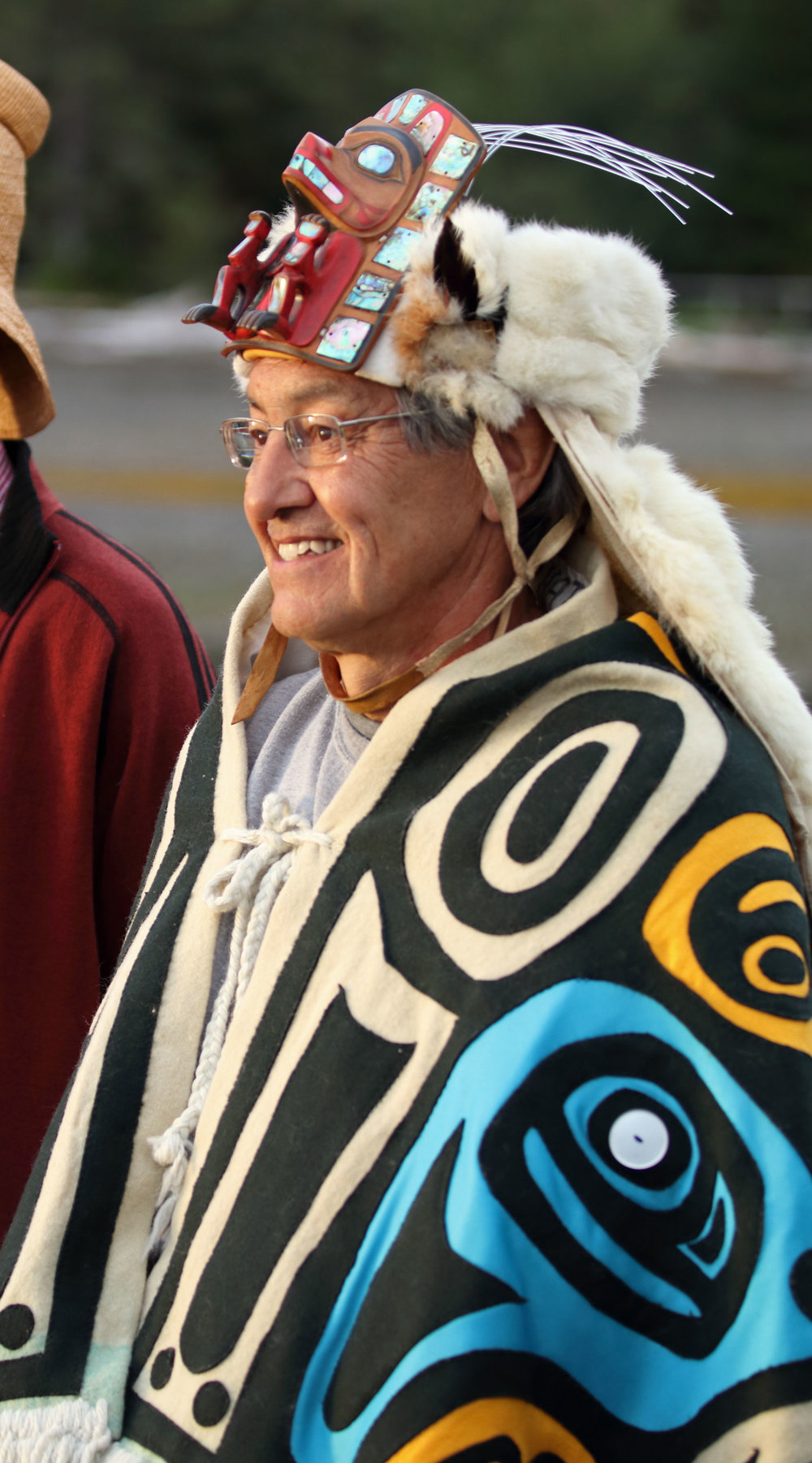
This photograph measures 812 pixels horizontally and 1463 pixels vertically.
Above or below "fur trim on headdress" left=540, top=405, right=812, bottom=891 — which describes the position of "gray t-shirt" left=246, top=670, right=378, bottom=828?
below

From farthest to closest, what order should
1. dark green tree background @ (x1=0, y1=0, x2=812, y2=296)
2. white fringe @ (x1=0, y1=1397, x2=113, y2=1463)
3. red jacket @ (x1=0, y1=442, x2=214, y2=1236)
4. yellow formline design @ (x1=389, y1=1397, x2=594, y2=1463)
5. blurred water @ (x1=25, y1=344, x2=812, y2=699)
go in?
dark green tree background @ (x1=0, y1=0, x2=812, y2=296) < blurred water @ (x1=25, y1=344, x2=812, y2=699) < red jacket @ (x1=0, y1=442, x2=214, y2=1236) < white fringe @ (x1=0, y1=1397, x2=113, y2=1463) < yellow formline design @ (x1=389, y1=1397, x2=594, y2=1463)

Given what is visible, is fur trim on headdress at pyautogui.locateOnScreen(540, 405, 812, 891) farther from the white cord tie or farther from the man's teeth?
the white cord tie

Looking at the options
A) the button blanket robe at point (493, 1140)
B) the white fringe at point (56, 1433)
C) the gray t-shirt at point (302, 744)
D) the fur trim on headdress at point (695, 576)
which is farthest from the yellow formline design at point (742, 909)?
the white fringe at point (56, 1433)

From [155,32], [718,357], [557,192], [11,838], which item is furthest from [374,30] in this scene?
[11,838]

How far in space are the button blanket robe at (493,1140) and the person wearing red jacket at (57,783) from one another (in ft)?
1.80

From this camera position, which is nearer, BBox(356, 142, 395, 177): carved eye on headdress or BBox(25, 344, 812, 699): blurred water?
BBox(356, 142, 395, 177): carved eye on headdress

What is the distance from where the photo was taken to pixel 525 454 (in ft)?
5.82

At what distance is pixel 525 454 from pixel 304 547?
0.96 feet

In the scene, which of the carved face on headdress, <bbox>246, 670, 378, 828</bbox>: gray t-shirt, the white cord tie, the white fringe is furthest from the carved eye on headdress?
the white fringe

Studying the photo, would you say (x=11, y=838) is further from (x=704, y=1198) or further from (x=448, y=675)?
(x=704, y=1198)

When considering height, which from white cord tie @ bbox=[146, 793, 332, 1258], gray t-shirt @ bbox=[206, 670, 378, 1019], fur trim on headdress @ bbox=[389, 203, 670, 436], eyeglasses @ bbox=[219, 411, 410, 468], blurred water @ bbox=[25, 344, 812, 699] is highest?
blurred water @ bbox=[25, 344, 812, 699]

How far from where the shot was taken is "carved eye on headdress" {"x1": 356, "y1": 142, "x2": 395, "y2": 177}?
1.75m

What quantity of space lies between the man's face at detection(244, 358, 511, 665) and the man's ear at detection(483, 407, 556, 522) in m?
0.04

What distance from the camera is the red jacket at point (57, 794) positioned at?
91.0 inches
